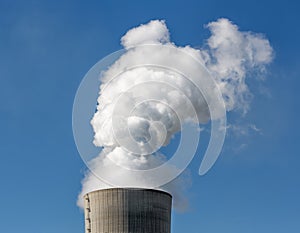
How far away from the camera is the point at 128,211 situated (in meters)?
36.3

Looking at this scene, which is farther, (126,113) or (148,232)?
(126,113)

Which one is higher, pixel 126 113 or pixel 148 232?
pixel 126 113

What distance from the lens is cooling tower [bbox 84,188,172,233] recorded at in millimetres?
36219

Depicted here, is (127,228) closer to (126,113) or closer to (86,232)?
(86,232)

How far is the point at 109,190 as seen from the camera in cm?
3662

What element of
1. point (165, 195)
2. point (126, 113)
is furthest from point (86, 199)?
point (126, 113)

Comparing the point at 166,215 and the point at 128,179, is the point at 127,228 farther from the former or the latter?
the point at 128,179

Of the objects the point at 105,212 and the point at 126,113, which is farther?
the point at 126,113

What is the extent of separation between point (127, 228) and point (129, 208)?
108 cm

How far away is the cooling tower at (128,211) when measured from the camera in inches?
1426

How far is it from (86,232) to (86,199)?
1.87 m

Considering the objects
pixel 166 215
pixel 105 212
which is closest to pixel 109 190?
pixel 105 212

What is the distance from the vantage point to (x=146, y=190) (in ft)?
121

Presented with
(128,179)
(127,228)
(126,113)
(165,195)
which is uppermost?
(126,113)
